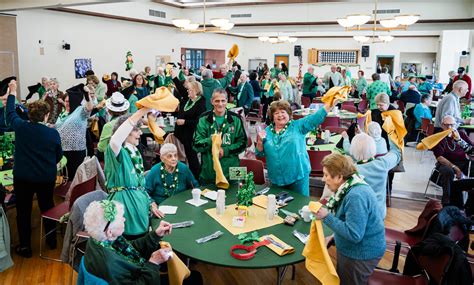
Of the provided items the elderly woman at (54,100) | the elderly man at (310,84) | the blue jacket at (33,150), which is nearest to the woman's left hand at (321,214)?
the blue jacket at (33,150)

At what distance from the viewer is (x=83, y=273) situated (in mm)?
2104

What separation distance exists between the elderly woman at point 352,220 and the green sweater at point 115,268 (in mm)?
1034

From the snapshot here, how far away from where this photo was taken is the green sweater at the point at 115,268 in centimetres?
205

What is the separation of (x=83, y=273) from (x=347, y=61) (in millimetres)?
21314

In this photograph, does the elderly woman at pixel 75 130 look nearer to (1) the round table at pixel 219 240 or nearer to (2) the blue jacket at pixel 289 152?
(1) the round table at pixel 219 240

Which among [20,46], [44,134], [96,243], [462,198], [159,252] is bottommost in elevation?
[462,198]

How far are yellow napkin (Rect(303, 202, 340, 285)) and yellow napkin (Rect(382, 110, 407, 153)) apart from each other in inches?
112

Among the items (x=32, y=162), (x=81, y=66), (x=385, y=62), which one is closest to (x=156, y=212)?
(x=32, y=162)

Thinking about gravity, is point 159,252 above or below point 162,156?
below

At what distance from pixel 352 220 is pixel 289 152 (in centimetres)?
131

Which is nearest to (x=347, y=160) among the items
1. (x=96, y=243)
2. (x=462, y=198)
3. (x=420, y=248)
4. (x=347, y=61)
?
(x=420, y=248)

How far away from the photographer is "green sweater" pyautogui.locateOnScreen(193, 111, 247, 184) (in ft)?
12.7

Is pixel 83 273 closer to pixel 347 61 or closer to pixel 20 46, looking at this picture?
pixel 20 46

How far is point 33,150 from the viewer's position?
3928mm
